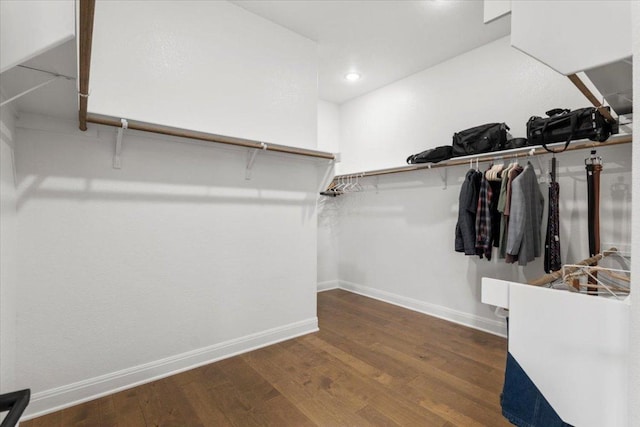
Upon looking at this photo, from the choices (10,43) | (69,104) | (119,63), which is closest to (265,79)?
(119,63)

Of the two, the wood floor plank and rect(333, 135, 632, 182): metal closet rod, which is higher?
rect(333, 135, 632, 182): metal closet rod

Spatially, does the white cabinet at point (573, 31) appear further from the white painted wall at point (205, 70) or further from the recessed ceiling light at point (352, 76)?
the recessed ceiling light at point (352, 76)

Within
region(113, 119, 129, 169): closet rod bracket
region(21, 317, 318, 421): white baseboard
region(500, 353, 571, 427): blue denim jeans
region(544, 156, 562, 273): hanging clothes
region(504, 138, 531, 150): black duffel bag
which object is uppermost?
region(504, 138, 531, 150): black duffel bag

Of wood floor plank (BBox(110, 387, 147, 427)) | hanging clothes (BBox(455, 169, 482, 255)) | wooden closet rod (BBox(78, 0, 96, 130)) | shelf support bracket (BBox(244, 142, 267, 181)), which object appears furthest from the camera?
hanging clothes (BBox(455, 169, 482, 255))

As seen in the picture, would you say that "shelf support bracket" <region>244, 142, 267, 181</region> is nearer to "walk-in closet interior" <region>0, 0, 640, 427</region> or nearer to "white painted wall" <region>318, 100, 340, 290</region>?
"walk-in closet interior" <region>0, 0, 640, 427</region>

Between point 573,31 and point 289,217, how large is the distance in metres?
2.10

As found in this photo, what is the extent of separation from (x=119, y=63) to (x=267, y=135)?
1040 millimetres

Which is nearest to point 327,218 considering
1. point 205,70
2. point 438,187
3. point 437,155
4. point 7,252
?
point 438,187

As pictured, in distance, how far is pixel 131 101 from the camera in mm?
1836

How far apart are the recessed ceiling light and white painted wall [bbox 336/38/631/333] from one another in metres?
0.42

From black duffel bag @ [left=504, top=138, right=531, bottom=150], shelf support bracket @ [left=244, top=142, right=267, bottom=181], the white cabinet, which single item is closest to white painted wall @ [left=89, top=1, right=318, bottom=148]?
shelf support bracket @ [left=244, top=142, right=267, bottom=181]

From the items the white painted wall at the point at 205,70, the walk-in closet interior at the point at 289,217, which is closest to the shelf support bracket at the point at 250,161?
the walk-in closet interior at the point at 289,217

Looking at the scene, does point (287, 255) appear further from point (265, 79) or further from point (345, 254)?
point (345, 254)

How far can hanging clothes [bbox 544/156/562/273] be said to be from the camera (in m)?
2.18
